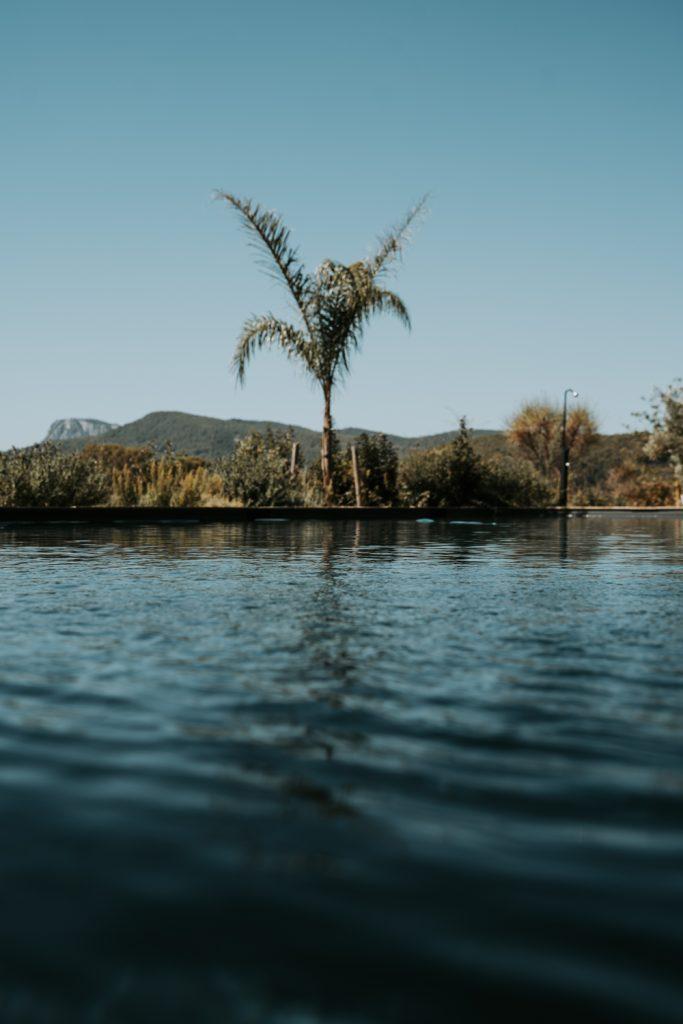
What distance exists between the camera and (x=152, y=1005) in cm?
177

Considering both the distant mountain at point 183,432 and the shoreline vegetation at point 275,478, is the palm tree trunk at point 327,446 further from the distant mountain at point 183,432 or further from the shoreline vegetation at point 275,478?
the distant mountain at point 183,432

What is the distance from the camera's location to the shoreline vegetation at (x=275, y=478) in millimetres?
20844

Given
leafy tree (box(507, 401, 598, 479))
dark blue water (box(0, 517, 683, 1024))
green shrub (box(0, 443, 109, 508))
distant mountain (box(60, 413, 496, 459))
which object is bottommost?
dark blue water (box(0, 517, 683, 1024))

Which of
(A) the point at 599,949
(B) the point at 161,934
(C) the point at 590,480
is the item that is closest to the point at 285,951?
(B) the point at 161,934

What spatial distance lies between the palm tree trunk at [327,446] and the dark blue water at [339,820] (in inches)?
750

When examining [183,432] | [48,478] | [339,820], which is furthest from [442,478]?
[183,432]

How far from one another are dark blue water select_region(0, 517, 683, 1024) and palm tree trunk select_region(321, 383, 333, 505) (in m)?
19.1

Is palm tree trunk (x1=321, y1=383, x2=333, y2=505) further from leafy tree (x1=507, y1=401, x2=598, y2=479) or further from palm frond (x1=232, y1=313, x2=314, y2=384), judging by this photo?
leafy tree (x1=507, y1=401, x2=598, y2=479)

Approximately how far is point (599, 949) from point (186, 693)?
8.56 ft

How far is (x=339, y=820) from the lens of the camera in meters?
2.73

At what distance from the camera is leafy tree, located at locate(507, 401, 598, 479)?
67.1 m

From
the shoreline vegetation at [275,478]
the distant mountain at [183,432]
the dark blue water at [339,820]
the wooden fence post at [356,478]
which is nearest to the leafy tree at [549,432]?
the shoreline vegetation at [275,478]

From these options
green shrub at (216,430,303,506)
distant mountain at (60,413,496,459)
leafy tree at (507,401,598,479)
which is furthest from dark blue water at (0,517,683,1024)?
distant mountain at (60,413,496,459)

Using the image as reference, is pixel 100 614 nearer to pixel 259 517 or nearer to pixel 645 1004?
pixel 645 1004
